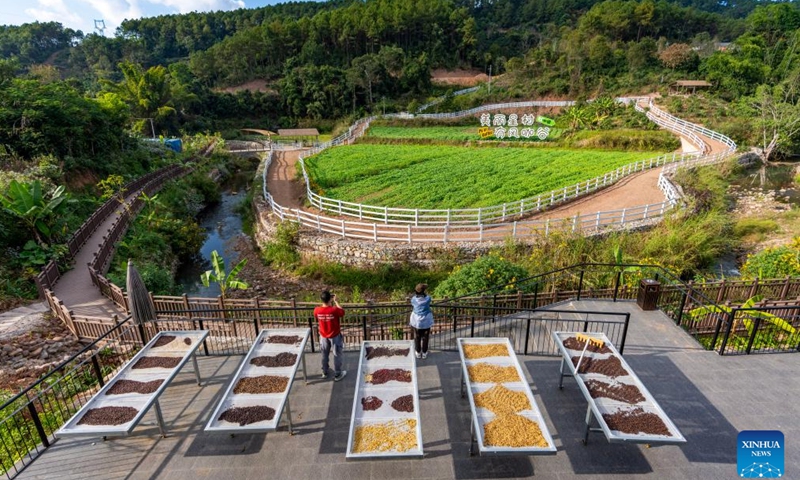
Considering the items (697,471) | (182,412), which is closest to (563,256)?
(697,471)

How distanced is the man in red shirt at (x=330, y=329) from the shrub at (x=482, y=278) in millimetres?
5054

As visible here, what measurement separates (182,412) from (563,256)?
43.4 ft

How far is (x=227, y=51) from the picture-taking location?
85.4m

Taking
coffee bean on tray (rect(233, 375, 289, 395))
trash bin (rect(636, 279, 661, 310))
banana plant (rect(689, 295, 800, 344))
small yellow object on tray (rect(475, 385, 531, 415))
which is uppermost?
coffee bean on tray (rect(233, 375, 289, 395))

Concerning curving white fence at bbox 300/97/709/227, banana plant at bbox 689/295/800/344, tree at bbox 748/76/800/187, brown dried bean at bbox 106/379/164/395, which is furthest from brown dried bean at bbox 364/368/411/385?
tree at bbox 748/76/800/187

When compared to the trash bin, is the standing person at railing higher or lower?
higher

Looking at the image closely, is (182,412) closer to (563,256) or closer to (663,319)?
(663,319)

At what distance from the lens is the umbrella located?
873 centimetres

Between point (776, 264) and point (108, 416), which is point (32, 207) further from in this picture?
point (776, 264)

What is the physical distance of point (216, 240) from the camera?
24.2 m

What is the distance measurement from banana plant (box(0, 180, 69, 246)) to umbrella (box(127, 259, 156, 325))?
396 inches

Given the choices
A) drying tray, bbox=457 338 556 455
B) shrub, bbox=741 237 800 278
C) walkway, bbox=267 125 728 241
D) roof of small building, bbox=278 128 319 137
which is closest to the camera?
drying tray, bbox=457 338 556 455

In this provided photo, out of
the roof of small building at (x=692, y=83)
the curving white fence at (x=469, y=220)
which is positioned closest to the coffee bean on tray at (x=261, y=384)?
the curving white fence at (x=469, y=220)

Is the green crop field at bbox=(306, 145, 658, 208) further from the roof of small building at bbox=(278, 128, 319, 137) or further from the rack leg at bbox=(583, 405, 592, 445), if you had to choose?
the roof of small building at bbox=(278, 128, 319, 137)
